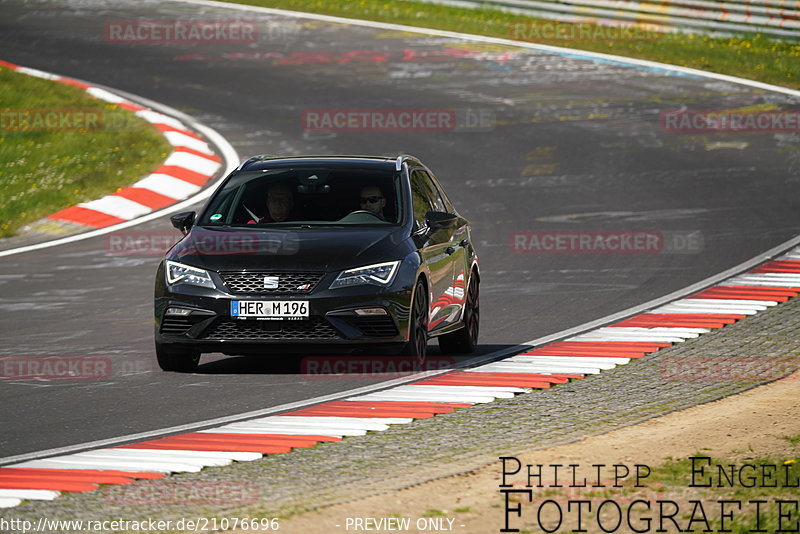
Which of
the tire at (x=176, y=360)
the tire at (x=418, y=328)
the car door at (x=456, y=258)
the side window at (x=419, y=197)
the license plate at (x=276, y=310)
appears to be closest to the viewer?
the license plate at (x=276, y=310)

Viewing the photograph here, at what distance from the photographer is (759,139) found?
24438 mm

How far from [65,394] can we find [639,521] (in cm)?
497

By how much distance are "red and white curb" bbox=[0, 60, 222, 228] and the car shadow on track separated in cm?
727

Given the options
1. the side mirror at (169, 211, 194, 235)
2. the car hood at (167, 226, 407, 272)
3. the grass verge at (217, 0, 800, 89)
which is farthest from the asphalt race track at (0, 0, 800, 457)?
the grass verge at (217, 0, 800, 89)

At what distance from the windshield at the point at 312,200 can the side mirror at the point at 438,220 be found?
0.24 m

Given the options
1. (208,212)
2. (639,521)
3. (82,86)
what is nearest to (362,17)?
(82,86)

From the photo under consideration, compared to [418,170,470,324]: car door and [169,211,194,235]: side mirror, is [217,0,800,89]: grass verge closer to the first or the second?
[418,170,470,324]: car door

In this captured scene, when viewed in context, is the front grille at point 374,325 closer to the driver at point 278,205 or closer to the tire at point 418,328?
the tire at point 418,328

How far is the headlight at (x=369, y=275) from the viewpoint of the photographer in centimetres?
1127

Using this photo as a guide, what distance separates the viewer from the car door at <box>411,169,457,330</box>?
12.0 m

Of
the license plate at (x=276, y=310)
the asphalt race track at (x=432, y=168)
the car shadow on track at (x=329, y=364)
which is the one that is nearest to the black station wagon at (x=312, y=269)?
the license plate at (x=276, y=310)

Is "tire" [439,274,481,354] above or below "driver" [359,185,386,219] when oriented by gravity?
below

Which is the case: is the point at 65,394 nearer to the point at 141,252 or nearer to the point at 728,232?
the point at 141,252

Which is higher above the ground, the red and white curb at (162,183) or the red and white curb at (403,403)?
the red and white curb at (162,183)
